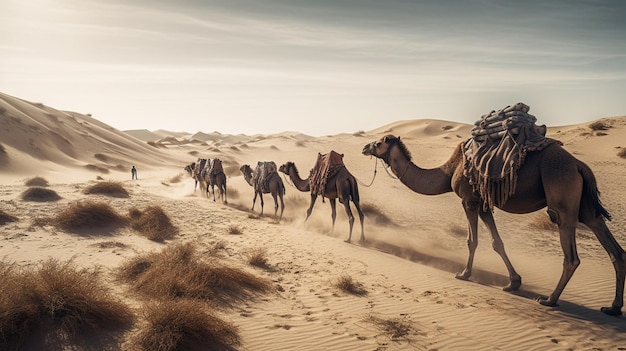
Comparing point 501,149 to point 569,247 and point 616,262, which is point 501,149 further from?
point 616,262

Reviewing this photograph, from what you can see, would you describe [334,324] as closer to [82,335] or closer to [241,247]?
[82,335]

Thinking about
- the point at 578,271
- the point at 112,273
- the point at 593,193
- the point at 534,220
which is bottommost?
the point at 112,273

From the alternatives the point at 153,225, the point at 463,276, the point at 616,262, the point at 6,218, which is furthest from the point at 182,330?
the point at 6,218

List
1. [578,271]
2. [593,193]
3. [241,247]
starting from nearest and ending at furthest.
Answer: [593,193], [578,271], [241,247]

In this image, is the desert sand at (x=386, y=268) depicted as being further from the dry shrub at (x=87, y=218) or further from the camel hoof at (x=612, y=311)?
the dry shrub at (x=87, y=218)

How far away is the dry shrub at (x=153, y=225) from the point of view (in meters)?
10.7

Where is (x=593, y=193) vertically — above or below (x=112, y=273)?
above

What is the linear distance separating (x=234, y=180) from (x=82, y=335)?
22.1 metres

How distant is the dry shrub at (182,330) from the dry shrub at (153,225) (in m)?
6.01

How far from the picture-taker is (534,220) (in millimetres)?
13570

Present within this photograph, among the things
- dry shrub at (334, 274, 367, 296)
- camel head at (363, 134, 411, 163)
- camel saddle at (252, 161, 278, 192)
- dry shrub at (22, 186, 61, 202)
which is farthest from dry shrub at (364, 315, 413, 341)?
dry shrub at (22, 186, 61, 202)

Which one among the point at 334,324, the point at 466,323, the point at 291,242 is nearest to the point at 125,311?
the point at 334,324

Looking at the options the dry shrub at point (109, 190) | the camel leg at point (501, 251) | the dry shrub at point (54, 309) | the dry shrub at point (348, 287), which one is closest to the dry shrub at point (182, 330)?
the dry shrub at point (54, 309)

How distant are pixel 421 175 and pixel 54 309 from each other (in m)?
7.56
